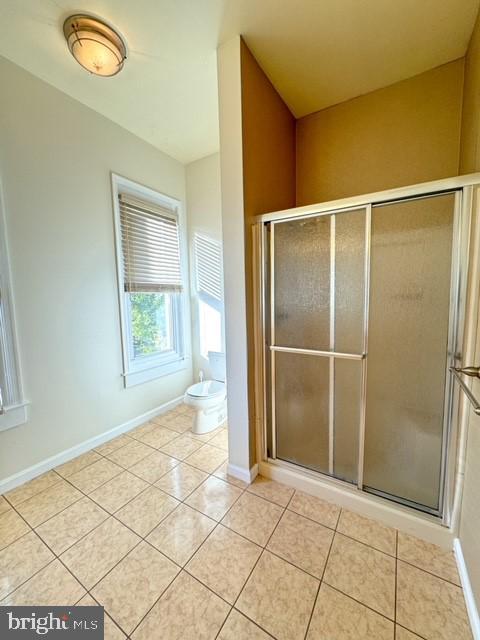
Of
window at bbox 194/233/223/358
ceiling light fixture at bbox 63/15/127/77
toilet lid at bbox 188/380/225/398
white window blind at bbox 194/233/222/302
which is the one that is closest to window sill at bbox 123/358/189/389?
window at bbox 194/233/223/358

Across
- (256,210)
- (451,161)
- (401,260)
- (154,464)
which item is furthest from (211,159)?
(154,464)

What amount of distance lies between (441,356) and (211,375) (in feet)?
7.26

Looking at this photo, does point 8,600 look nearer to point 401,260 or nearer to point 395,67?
point 401,260

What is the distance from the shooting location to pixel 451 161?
167 centimetres

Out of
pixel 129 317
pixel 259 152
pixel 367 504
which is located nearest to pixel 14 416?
pixel 129 317

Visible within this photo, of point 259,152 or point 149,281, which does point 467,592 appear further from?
point 149,281

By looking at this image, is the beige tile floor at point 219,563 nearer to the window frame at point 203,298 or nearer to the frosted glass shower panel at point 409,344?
the frosted glass shower panel at point 409,344

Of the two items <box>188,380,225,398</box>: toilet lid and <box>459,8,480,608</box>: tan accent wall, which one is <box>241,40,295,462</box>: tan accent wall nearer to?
<box>188,380,225,398</box>: toilet lid

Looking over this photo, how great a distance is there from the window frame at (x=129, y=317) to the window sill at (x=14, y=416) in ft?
2.45

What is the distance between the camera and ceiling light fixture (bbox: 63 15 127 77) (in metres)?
1.38

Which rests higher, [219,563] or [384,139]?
[384,139]

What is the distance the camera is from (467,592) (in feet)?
3.47

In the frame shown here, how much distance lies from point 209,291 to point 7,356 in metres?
1.80

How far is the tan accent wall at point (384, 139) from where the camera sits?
1.67 meters
